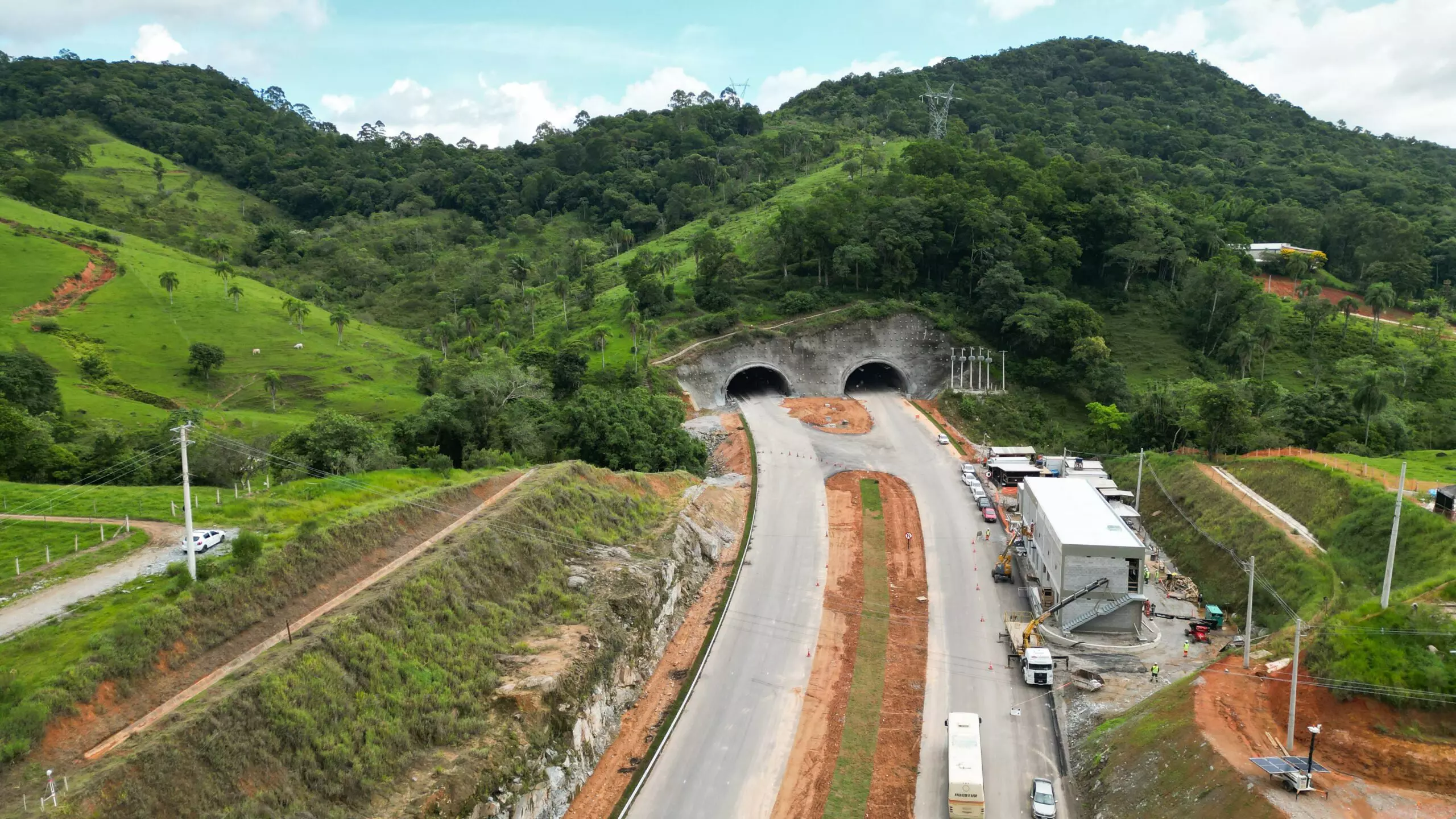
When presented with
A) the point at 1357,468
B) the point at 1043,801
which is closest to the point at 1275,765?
the point at 1043,801

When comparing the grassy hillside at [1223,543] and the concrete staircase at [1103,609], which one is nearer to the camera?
the grassy hillside at [1223,543]

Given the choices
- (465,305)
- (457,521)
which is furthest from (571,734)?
(465,305)

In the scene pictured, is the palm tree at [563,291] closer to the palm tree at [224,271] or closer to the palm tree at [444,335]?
the palm tree at [444,335]

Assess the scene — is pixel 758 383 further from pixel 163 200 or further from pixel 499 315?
pixel 163 200

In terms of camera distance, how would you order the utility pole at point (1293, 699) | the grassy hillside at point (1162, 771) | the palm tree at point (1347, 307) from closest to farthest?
the grassy hillside at point (1162, 771) → the utility pole at point (1293, 699) → the palm tree at point (1347, 307)

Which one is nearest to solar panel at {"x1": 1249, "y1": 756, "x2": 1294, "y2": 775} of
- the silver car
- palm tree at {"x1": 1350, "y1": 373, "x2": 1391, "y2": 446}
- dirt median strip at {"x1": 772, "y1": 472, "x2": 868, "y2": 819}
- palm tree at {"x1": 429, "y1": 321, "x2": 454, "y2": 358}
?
the silver car

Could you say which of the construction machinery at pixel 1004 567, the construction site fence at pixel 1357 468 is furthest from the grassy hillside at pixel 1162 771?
the construction site fence at pixel 1357 468

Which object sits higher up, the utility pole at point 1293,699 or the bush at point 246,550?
the bush at point 246,550
